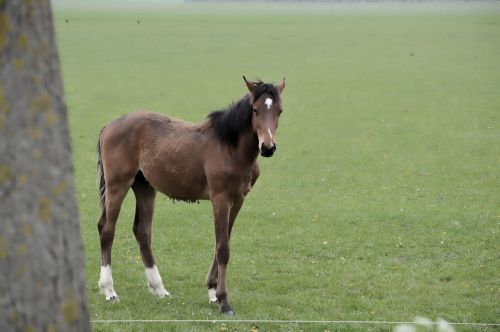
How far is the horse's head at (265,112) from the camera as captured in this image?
25.6 feet

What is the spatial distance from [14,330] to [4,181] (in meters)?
0.53

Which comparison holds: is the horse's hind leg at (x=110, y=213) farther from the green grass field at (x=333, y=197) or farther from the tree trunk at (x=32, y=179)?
the tree trunk at (x=32, y=179)

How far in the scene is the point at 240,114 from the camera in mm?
8328

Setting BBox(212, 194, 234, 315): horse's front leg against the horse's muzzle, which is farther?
BBox(212, 194, 234, 315): horse's front leg

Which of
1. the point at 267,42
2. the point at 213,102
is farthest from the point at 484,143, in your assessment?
the point at 267,42

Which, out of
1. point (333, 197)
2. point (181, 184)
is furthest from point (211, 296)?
point (333, 197)

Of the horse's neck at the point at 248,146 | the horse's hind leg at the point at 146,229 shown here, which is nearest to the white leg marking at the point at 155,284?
the horse's hind leg at the point at 146,229

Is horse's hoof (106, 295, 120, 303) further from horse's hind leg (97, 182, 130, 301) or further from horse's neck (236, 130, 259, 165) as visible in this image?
horse's neck (236, 130, 259, 165)

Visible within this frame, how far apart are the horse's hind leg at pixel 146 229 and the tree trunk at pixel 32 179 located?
606 centimetres

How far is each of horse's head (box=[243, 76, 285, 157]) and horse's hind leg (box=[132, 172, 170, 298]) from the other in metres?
1.90

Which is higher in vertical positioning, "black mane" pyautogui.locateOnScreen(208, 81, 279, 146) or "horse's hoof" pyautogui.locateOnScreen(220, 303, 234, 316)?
"black mane" pyautogui.locateOnScreen(208, 81, 279, 146)

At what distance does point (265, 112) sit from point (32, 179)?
205 inches

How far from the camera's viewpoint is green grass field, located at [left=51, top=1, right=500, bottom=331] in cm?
873

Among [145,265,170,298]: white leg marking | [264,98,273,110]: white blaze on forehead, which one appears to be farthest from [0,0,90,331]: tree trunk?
[145,265,170,298]: white leg marking
